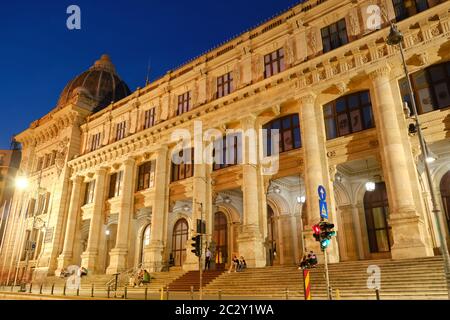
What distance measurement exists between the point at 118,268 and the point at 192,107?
1542cm

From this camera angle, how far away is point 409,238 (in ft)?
53.6

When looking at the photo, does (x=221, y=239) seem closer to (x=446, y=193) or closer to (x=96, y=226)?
(x=96, y=226)

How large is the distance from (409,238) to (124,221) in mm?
23335

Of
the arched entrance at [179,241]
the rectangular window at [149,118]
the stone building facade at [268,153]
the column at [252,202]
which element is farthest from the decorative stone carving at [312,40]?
the arched entrance at [179,241]

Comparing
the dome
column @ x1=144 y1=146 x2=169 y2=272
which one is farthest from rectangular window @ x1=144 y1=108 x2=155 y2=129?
the dome

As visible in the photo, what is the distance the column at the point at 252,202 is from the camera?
21594 mm

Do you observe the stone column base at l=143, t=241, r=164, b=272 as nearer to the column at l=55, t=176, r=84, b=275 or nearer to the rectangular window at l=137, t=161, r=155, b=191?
the rectangular window at l=137, t=161, r=155, b=191

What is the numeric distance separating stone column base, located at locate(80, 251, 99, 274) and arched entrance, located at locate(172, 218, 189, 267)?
25.6 ft

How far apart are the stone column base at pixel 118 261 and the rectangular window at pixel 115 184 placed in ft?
21.2

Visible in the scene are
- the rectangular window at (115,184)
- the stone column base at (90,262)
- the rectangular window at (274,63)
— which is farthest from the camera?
the rectangular window at (115,184)

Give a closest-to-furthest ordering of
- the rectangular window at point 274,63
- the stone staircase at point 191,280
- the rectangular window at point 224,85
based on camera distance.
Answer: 1. the stone staircase at point 191,280
2. the rectangular window at point 274,63
3. the rectangular window at point 224,85

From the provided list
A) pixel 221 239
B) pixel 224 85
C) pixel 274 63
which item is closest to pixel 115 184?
pixel 221 239

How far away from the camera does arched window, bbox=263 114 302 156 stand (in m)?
23.8

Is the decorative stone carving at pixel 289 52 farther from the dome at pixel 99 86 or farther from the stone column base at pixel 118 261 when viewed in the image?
the dome at pixel 99 86
